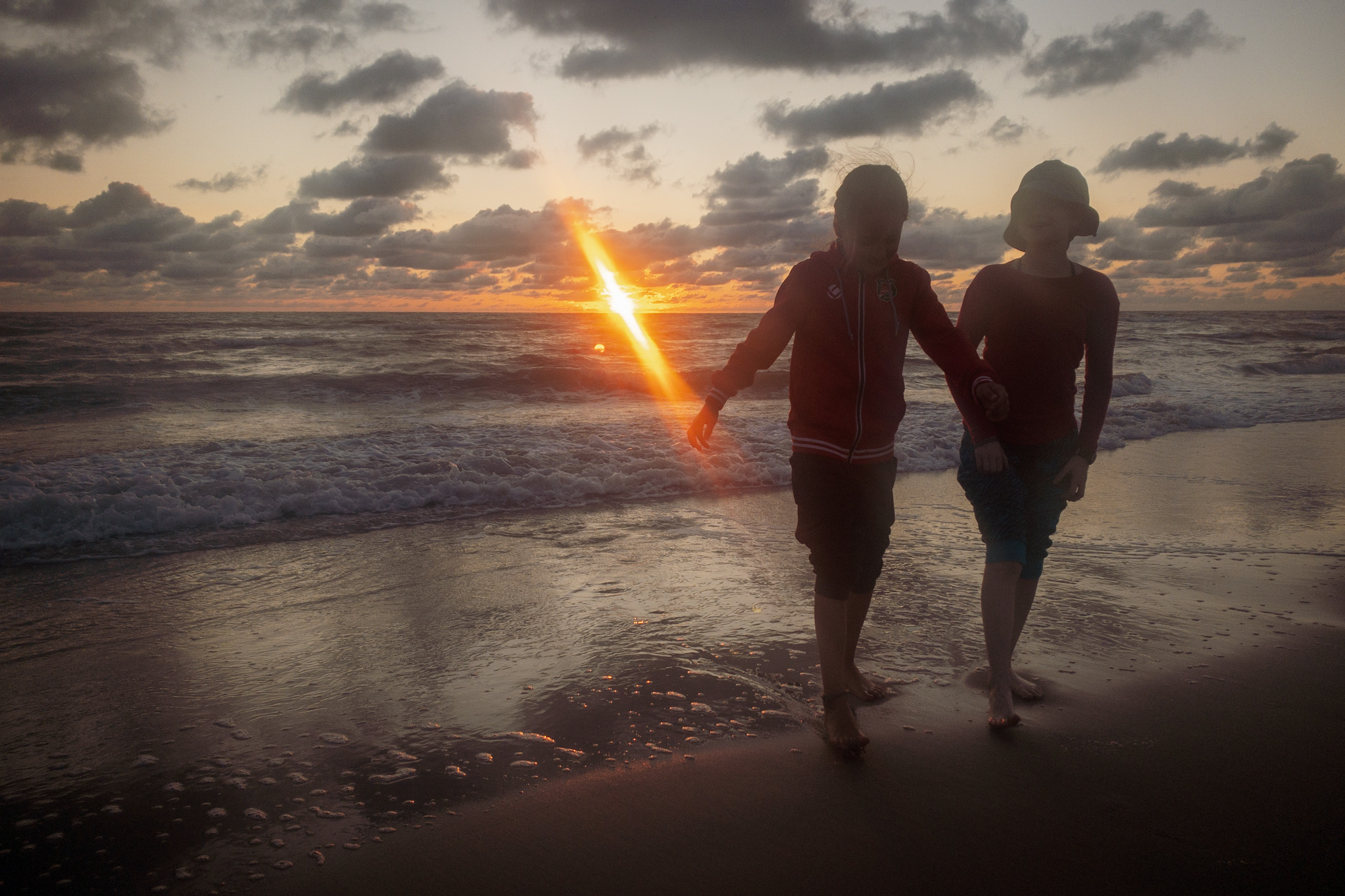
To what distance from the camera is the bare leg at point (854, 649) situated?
277 cm

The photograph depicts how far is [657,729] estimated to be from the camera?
8.87 ft

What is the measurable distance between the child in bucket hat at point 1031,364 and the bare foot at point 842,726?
51 cm

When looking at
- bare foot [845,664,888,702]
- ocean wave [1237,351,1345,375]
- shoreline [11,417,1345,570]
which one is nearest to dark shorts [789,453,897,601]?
bare foot [845,664,888,702]

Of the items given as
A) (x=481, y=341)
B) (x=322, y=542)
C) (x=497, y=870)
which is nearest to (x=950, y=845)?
(x=497, y=870)

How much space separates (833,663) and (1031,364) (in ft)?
3.91

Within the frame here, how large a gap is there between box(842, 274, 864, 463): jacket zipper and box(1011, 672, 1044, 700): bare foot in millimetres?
1200

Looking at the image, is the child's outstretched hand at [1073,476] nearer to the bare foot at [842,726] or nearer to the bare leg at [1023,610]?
the bare leg at [1023,610]

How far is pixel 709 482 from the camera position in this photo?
759cm

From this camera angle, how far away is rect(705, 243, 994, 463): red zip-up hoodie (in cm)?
241

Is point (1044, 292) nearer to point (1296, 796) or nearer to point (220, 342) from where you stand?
point (1296, 796)

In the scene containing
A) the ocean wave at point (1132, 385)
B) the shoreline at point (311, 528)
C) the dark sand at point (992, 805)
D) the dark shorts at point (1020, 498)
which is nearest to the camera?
the dark sand at point (992, 805)

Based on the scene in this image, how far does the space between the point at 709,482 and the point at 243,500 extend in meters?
4.08

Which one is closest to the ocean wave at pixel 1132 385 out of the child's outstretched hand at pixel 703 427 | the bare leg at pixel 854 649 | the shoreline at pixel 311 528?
the shoreline at pixel 311 528

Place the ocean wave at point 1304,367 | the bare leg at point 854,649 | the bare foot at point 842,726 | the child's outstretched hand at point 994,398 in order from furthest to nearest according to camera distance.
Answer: the ocean wave at point 1304,367, the bare leg at point 854,649, the bare foot at point 842,726, the child's outstretched hand at point 994,398
